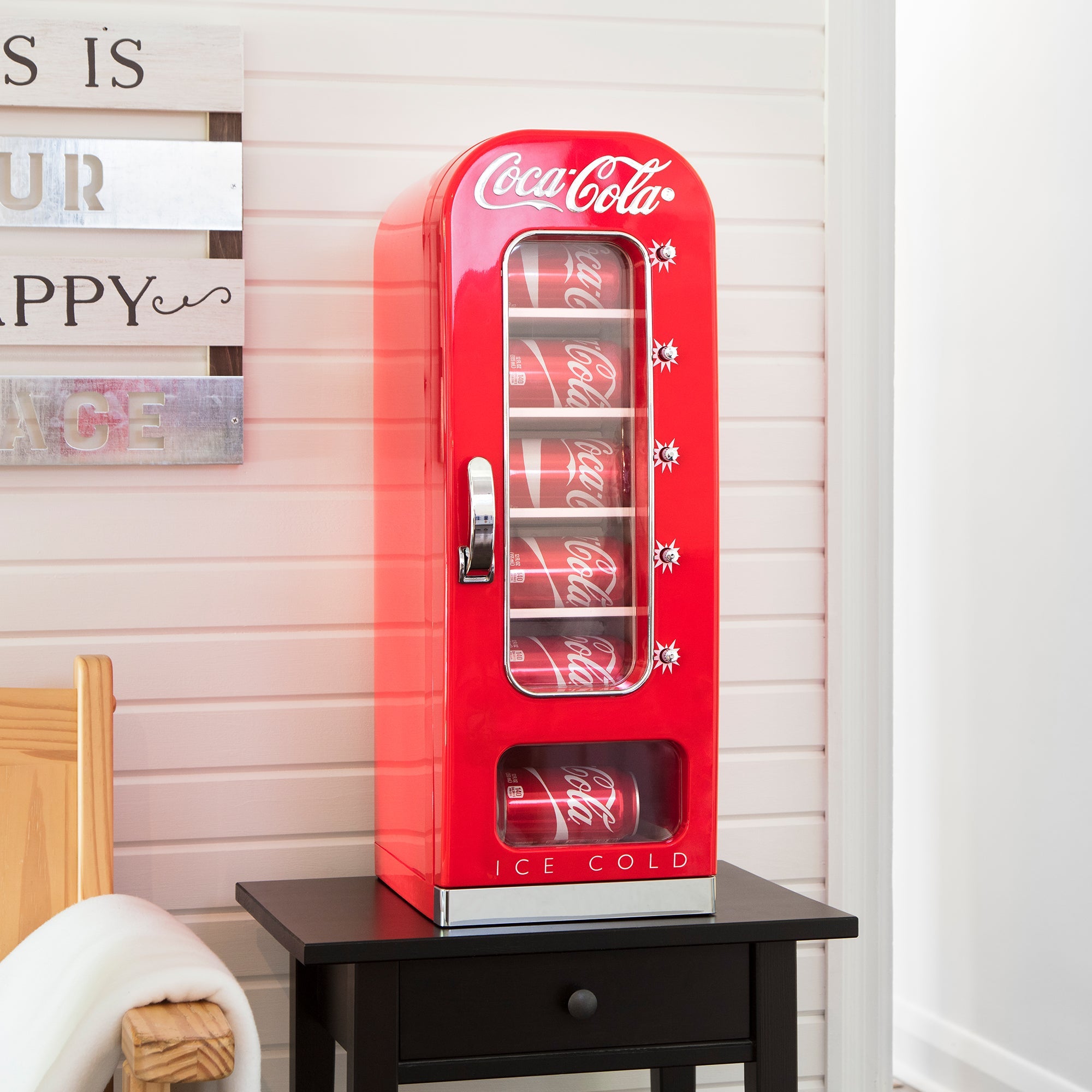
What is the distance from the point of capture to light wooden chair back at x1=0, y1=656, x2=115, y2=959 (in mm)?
1762

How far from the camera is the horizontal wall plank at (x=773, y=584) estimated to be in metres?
2.18

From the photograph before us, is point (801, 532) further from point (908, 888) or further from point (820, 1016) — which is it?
point (908, 888)

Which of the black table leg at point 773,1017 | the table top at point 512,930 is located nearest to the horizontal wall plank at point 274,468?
the table top at point 512,930

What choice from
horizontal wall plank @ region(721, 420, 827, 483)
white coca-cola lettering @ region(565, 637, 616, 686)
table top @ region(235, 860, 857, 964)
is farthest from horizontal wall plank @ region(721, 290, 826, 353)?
table top @ region(235, 860, 857, 964)

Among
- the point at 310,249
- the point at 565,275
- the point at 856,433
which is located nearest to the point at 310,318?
the point at 310,249

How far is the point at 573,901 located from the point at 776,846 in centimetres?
65

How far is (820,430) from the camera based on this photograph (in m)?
2.21

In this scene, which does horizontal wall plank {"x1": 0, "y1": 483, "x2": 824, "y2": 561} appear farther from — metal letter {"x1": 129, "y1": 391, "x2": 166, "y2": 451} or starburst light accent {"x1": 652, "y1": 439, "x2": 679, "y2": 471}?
starburst light accent {"x1": 652, "y1": 439, "x2": 679, "y2": 471}

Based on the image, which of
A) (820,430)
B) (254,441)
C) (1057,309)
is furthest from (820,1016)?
(1057,309)

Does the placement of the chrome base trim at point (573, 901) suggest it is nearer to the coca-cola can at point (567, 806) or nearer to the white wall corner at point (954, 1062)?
the coca-cola can at point (567, 806)

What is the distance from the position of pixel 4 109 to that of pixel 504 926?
1.50m

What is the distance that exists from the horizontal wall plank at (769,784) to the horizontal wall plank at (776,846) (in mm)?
21

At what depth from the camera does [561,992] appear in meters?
1.60

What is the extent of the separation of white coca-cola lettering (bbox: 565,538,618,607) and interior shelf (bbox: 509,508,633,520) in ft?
0.12
